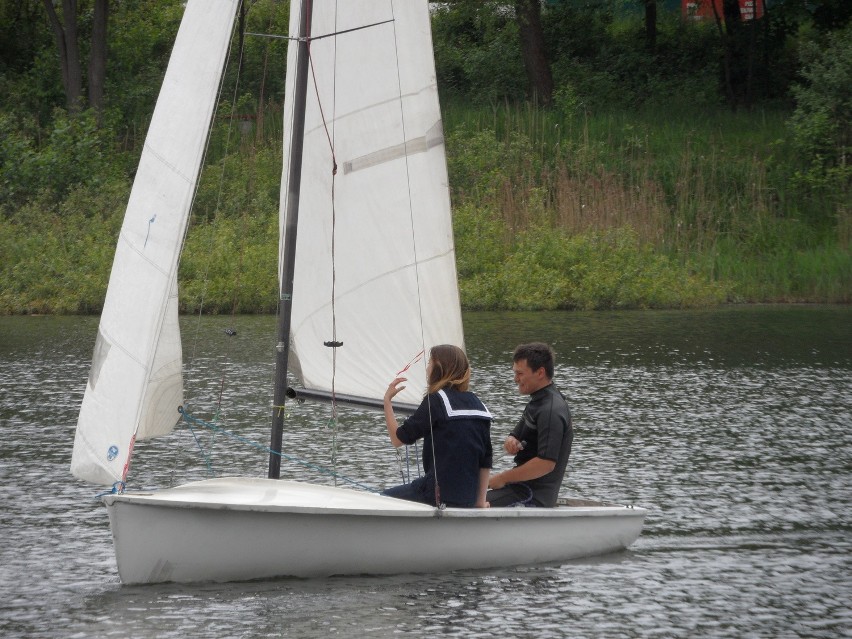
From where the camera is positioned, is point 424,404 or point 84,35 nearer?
point 424,404

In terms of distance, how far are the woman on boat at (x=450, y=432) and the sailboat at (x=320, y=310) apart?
21 cm

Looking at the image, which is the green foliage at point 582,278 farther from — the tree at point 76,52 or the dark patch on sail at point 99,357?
the dark patch on sail at point 99,357

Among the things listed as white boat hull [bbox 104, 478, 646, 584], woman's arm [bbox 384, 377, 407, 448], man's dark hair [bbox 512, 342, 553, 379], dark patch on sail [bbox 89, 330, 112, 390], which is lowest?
white boat hull [bbox 104, 478, 646, 584]

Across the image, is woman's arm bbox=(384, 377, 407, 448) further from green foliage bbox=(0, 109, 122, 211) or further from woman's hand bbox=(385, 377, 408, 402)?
green foliage bbox=(0, 109, 122, 211)

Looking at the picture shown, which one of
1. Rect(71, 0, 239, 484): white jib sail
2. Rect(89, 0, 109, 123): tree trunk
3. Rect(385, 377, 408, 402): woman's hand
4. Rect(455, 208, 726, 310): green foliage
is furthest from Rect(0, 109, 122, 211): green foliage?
Rect(385, 377, 408, 402): woman's hand

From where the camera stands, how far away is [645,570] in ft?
29.3

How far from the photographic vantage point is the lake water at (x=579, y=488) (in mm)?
7812

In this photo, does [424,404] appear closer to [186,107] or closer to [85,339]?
[186,107]

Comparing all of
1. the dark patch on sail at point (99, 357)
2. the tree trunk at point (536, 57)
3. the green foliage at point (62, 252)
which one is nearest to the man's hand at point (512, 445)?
the dark patch on sail at point (99, 357)

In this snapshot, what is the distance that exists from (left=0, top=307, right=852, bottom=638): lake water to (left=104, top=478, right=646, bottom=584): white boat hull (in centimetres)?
11

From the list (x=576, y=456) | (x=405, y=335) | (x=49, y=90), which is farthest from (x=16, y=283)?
(x=405, y=335)

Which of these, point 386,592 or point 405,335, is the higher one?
point 405,335

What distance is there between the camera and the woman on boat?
321 inches

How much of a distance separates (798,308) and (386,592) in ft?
62.9
